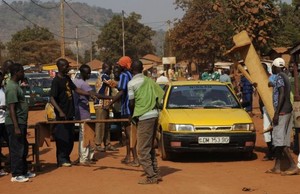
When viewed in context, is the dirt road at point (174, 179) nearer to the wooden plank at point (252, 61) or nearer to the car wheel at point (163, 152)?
the car wheel at point (163, 152)

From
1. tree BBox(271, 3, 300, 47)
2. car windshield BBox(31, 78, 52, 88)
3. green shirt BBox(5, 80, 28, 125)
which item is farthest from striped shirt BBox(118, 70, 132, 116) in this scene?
tree BBox(271, 3, 300, 47)

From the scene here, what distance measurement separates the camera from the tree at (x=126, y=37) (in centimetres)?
9231

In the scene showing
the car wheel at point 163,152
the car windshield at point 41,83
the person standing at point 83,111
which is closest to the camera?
the person standing at point 83,111

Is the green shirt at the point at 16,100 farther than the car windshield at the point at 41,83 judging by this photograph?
No

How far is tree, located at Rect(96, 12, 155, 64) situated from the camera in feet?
303

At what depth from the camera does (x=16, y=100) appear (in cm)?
870

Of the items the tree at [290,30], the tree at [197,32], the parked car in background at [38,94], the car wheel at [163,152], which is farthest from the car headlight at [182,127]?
the tree at [197,32]

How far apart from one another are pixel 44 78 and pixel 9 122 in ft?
65.4

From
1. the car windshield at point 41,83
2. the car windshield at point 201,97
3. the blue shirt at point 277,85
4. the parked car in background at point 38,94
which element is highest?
the blue shirt at point 277,85

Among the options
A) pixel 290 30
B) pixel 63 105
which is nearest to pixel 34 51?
pixel 290 30

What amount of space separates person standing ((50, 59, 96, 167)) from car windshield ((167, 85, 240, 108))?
204cm

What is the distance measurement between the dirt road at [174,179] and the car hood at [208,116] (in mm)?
777

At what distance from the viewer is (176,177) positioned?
9.00 m

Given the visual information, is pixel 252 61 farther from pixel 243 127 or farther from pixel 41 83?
pixel 41 83
